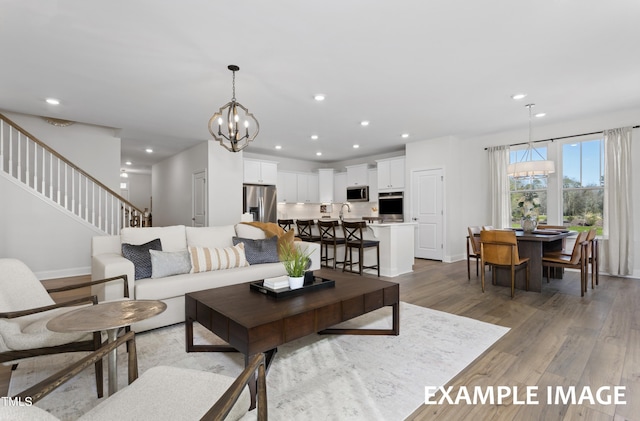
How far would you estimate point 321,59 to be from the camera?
3096mm

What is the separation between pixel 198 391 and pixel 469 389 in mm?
Answer: 1641

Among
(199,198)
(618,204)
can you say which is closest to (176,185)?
(199,198)

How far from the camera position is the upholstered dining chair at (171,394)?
1.03 m

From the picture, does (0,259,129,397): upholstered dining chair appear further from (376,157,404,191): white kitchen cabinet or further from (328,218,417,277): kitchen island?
(376,157,404,191): white kitchen cabinet

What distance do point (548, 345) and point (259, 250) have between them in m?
2.96

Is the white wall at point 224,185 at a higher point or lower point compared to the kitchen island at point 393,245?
higher

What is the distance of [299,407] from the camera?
1744 millimetres

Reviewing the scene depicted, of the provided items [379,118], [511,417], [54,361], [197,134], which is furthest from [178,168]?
[511,417]

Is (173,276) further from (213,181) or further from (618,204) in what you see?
(618,204)

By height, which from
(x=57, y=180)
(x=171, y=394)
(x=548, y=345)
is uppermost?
(x=57, y=180)

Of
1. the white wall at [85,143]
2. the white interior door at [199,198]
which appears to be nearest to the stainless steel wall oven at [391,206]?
the white interior door at [199,198]

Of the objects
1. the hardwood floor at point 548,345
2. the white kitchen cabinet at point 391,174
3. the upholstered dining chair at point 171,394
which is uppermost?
the white kitchen cabinet at point 391,174

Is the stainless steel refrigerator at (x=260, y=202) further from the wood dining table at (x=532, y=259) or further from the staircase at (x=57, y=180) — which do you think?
the wood dining table at (x=532, y=259)

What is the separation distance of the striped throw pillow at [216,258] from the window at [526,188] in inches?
214
